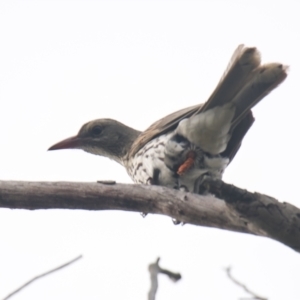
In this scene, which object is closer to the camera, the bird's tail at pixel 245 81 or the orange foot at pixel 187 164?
the bird's tail at pixel 245 81

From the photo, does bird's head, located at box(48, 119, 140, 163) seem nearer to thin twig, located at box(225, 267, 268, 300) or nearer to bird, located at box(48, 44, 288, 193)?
bird, located at box(48, 44, 288, 193)

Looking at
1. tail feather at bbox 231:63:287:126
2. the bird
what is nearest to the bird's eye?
the bird

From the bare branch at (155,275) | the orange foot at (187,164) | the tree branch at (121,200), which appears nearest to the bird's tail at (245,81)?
the orange foot at (187,164)

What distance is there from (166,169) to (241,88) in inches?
39.4

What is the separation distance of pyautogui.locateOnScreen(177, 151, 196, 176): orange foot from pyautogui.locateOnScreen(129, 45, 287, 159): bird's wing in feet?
0.96

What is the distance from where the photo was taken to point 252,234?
10.00 ft

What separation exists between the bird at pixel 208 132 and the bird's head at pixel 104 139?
30.1 inches

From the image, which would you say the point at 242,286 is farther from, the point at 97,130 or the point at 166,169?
the point at 97,130

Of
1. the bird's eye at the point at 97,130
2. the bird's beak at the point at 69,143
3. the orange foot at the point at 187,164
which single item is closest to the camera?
the orange foot at the point at 187,164

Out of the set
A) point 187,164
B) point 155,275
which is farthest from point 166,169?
point 155,275

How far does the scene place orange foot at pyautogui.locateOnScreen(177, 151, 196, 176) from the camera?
210 inches

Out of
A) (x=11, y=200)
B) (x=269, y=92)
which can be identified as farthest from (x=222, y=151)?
(x=11, y=200)

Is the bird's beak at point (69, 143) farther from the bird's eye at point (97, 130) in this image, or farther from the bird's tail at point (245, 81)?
the bird's tail at point (245, 81)

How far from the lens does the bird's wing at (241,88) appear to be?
463cm
